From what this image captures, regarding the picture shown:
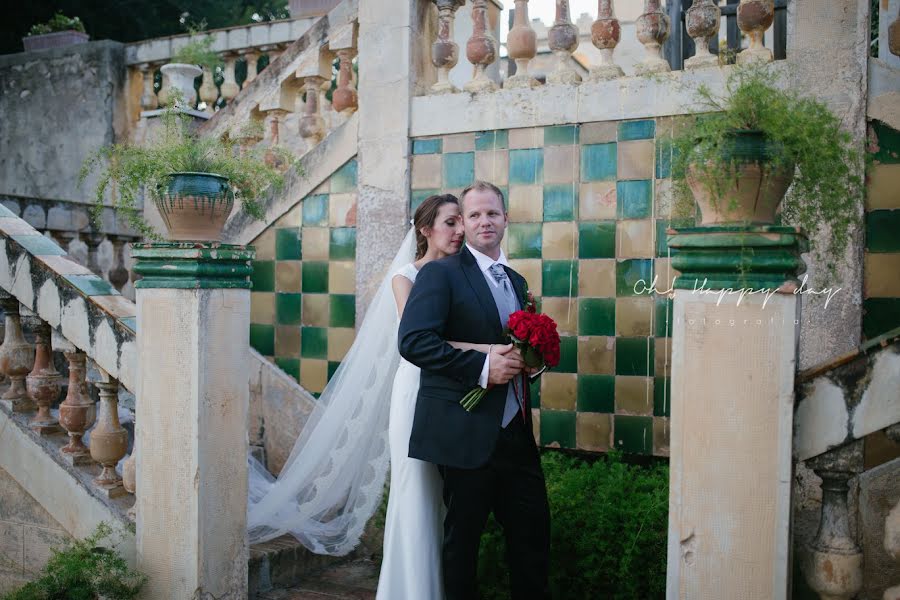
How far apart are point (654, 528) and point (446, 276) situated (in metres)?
1.45

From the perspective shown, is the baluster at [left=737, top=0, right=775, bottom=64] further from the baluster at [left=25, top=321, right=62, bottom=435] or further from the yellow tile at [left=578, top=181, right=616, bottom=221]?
the baluster at [left=25, top=321, right=62, bottom=435]

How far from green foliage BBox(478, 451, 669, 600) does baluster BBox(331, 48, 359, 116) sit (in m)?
3.01

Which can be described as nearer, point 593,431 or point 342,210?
point 593,431

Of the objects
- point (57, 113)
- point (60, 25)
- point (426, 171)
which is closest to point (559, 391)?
point (426, 171)

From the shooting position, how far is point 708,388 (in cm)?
252

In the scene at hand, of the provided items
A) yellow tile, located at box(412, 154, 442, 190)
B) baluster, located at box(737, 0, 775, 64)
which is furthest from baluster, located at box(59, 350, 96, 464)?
baluster, located at box(737, 0, 775, 64)

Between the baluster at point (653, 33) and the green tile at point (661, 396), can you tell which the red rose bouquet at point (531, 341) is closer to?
the green tile at point (661, 396)

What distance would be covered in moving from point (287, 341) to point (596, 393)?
7.13 ft

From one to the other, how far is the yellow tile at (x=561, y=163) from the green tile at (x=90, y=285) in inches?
96.2

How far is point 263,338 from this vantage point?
559 cm

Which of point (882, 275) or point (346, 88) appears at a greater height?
point (346, 88)

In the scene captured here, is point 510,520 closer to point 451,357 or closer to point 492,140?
point 451,357

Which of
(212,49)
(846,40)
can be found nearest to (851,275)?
(846,40)

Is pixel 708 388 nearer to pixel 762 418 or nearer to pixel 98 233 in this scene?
pixel 762 418
